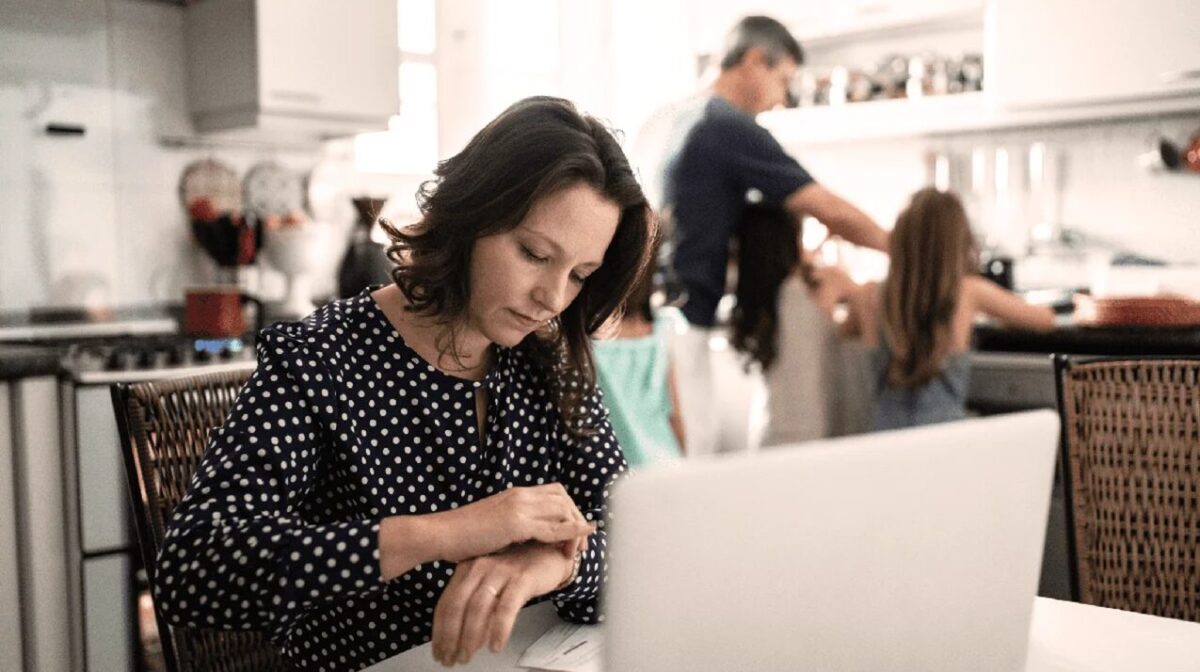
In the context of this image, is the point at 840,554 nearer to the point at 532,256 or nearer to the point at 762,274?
the point at 532,256

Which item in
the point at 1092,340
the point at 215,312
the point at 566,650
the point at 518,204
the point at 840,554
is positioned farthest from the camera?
the point at 215,312

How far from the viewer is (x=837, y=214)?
268 cm

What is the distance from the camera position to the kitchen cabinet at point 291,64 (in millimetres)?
2938

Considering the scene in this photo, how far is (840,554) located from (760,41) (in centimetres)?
241

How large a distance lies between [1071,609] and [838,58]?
345 cm

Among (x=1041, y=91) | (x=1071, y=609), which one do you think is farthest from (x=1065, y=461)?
(x=1041, y=91)

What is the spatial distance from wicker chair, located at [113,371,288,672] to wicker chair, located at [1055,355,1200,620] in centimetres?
101

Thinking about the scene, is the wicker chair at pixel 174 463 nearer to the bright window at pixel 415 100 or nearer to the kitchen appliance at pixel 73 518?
the kitchen appliance at pixel 73 518

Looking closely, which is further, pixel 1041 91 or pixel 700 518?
pixel 1041 91

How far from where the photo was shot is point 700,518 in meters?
0.55

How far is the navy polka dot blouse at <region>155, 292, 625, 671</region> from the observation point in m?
0.88

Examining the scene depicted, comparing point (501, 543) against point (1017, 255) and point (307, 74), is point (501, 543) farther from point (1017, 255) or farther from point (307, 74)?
point (1017, 255)

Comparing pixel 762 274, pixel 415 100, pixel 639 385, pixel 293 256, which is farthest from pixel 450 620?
pixel 415 100

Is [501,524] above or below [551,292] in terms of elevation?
below
